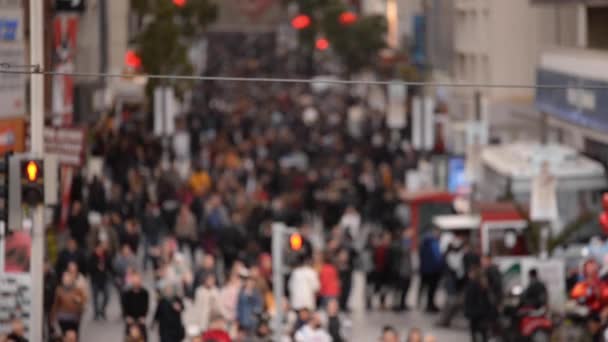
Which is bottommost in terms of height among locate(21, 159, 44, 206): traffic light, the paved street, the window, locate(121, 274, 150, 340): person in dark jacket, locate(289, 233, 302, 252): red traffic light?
the paved street

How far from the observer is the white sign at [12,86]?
29.5 meters

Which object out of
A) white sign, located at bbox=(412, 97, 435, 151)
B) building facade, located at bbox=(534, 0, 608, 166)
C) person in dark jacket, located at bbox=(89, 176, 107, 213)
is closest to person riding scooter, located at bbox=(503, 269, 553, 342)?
building facade, located at bbox=(534, 0, 608, 166)

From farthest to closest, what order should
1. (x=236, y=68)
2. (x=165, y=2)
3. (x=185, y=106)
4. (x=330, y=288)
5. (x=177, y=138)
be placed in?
(x=236, y=68) → (x=185, y=106) → (x=165, y=2) → (x=177, y=138) → (x=330, y=288)

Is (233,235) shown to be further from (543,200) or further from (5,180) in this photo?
(5,180)

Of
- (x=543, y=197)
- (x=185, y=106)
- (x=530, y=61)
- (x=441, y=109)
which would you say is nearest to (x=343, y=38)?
(x=185, y=106)

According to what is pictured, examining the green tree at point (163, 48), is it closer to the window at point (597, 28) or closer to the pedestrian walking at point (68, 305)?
the window at point (597, 28)

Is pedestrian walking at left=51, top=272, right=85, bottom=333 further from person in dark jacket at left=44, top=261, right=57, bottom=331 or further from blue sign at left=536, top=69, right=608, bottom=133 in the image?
blue sign at left=536, top=69, right=608, bottom=133

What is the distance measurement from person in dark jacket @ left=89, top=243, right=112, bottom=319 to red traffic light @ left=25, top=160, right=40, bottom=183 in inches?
227

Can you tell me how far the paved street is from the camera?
86.1 ft

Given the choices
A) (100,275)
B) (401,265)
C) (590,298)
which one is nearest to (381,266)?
(401,265)

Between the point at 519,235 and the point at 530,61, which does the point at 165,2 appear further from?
the point at 519,235

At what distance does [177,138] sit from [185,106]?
21793 millimetres

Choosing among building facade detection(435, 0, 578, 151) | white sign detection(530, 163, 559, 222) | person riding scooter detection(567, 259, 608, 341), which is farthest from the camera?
building facade detection(435, 0, 578, 151)

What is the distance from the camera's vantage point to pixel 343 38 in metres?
82.9
